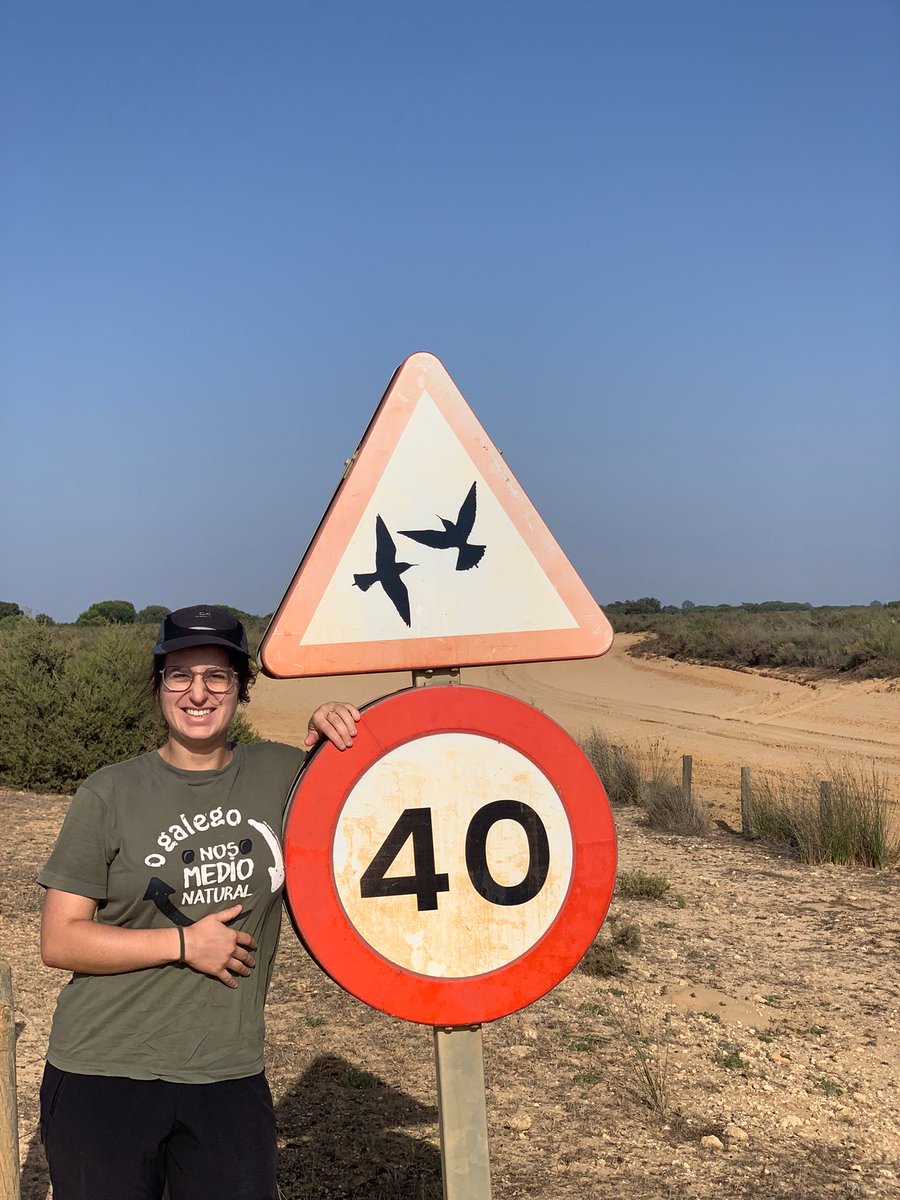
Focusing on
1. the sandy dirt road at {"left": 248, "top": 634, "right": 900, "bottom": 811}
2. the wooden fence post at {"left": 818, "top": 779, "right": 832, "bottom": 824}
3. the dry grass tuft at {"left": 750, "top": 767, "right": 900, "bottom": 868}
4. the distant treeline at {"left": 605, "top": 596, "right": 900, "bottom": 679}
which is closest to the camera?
the dry grass tuft at {"left": 750, "top": 767, "right": 900, "bottom": 868}

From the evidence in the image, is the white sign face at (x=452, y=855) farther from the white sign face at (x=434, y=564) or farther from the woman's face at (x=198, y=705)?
the woman's face at (x=198, y=705)

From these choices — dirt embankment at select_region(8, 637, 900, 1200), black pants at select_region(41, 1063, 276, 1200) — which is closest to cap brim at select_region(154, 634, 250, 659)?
black pants at select_region(41, 1063, 276, 1200)

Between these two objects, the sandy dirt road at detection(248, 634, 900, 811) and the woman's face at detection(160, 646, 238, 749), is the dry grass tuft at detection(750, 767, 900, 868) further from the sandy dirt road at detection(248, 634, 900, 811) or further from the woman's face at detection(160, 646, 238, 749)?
the woman's face at detection(160, 646, 238, 749)

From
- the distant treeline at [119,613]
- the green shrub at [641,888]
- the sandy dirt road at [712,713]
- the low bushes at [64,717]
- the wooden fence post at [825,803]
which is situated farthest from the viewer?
the distant treeline at [119,613]

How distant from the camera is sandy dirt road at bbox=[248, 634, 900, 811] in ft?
52.2

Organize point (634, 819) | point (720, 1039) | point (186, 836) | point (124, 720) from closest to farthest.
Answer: point (186, 836), point (720, 1039), point (634, 819), point (124, 720)

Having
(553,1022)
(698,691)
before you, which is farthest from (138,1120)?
(698,691)

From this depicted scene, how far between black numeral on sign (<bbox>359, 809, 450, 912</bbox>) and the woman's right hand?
1.05 feet

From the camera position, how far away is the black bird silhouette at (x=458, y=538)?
208 cm

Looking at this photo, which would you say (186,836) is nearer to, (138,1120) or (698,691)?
(138,1120)

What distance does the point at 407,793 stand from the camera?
200 centimetres

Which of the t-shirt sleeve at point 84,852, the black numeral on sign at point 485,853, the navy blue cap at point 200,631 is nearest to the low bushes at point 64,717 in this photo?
the navy blue cap at point 200,631

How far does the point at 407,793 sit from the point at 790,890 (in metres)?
6.32

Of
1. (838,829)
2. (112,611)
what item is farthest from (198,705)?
(112,611)
